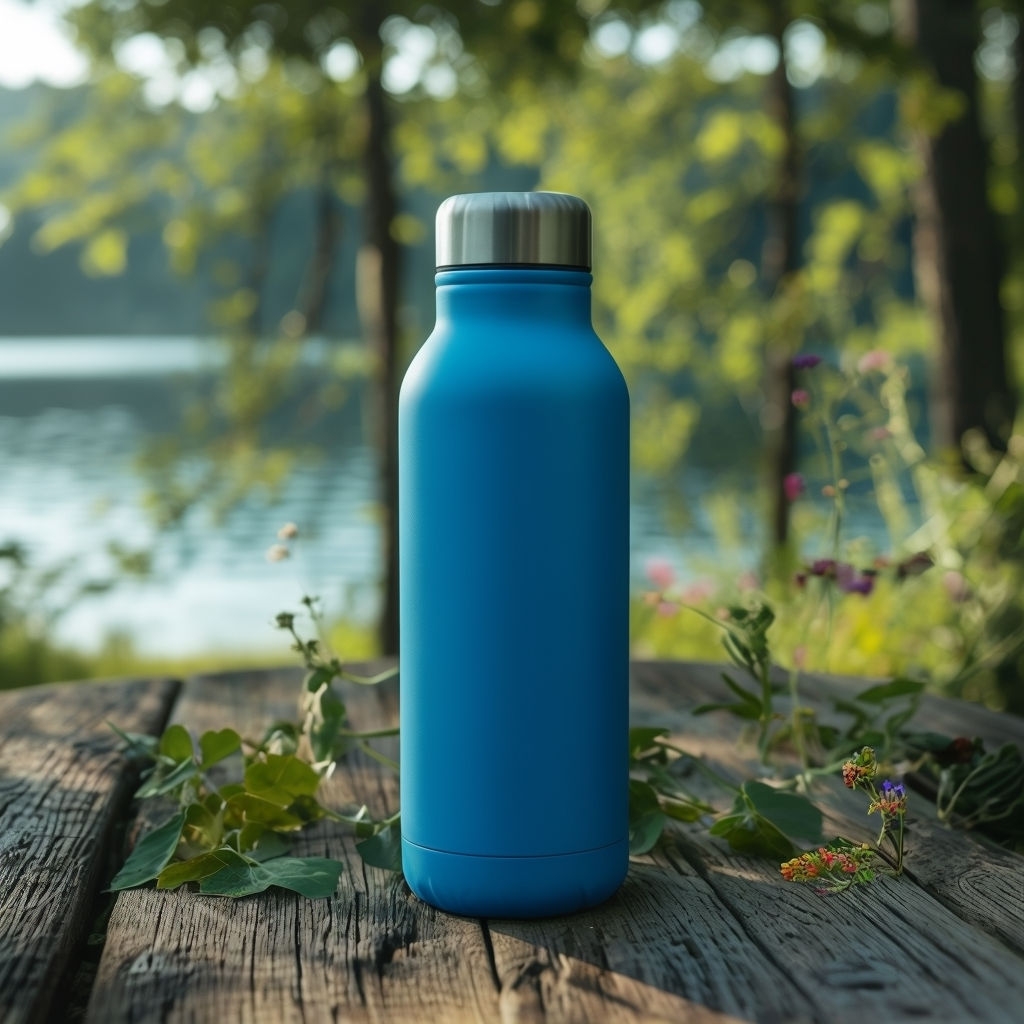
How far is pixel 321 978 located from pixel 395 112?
5.51m

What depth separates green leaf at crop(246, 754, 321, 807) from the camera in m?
1.30

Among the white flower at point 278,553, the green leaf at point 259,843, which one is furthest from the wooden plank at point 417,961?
the white flower at point 278,553

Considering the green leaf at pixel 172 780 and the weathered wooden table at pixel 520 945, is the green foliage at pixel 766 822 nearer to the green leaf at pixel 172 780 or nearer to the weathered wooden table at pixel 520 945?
the weathered wooden table at pixel 520 945

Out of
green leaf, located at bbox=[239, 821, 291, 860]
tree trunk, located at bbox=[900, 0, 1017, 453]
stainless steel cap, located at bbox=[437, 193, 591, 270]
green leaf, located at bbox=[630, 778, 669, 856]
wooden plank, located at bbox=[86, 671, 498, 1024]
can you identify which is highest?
tree trunk, located at bbox=[900, 0, 1017, 453]

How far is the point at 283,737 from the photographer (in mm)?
1467

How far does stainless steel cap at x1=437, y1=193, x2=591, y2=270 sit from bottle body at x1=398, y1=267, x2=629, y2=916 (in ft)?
0.05

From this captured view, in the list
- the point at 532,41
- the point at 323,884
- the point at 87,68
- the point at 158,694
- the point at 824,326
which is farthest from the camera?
the point at 824,326

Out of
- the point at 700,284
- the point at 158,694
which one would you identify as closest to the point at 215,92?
the point at 700,284

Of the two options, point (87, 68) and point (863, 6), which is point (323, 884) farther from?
point (863, 6)

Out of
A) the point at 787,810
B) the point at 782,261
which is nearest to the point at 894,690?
the point at 787,810

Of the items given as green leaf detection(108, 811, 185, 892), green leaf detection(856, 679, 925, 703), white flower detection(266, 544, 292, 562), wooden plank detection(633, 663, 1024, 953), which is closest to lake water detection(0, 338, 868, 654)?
white flower detection(266, 544, 292, 562)

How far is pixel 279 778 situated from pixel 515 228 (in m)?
0.66

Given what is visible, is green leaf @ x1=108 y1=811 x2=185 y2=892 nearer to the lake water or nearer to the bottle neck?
the lake water

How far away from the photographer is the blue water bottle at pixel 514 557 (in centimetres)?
106
